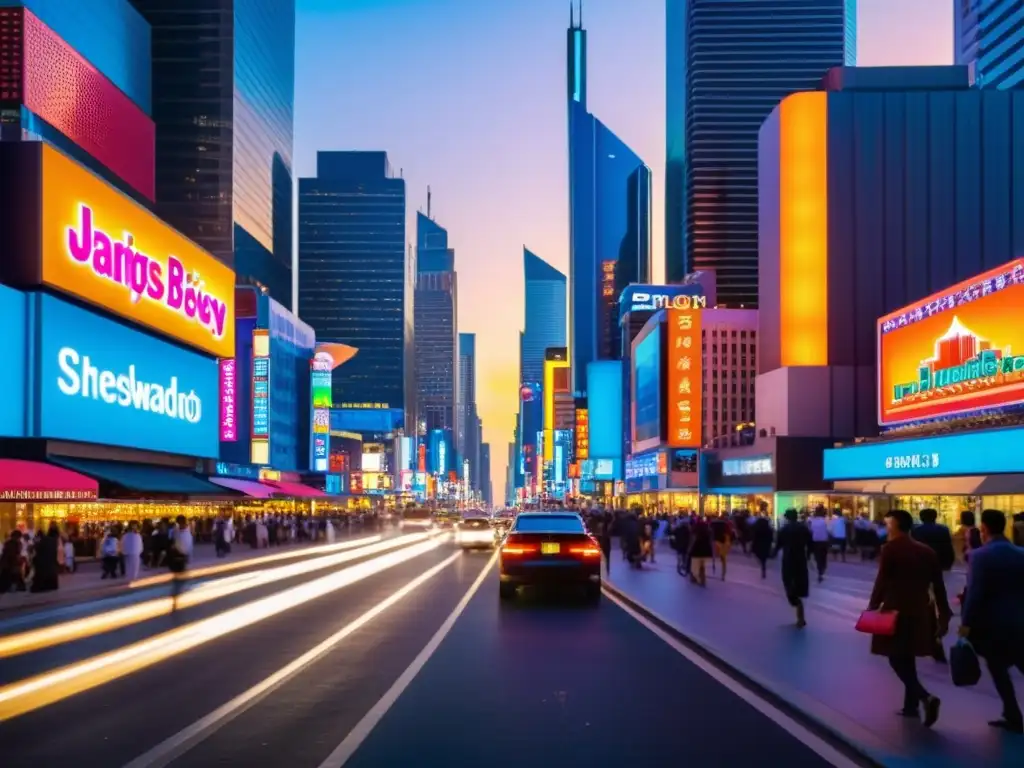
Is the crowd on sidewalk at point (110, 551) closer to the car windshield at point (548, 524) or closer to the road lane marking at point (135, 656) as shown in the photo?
the road lane marking at point (135, 656)

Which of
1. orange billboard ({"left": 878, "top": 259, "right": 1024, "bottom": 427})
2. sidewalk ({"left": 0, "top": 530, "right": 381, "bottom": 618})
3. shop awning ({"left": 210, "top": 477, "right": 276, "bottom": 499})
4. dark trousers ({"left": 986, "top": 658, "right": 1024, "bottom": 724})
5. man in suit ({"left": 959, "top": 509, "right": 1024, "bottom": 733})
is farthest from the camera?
shop awning ({"left": 210, "top": 477, "right": 276, "bottom": 499})

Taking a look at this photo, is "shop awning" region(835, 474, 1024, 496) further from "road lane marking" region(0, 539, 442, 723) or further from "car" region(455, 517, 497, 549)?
"road lane marking" region(0, 539, 442, 723)

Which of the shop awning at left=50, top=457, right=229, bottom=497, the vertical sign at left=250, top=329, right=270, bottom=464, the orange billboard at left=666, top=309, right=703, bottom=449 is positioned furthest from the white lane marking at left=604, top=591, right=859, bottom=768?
the orange billboard at left=666, top=309, right=703, bottom=449

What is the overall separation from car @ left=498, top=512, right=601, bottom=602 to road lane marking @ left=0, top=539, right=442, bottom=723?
420cm

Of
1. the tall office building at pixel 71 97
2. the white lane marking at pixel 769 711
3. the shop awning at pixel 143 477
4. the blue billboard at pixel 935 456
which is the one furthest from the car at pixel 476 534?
the white lane marking at pixel 769 711

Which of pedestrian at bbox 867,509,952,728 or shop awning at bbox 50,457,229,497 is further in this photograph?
shop awning at bbox 50,457,229,497

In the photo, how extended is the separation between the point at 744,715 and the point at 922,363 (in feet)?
164

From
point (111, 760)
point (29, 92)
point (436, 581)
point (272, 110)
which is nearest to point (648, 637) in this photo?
point (111, 760)

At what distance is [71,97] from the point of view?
266 feet

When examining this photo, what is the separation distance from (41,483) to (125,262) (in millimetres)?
13723

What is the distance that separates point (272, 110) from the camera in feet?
617

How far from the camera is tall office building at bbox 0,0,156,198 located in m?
69.4

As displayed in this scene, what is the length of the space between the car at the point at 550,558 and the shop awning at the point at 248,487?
3402cm

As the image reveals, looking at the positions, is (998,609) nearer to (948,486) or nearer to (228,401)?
(948,486)
